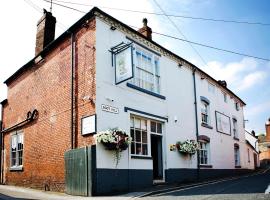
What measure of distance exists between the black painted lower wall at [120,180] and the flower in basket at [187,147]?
3.06 metres

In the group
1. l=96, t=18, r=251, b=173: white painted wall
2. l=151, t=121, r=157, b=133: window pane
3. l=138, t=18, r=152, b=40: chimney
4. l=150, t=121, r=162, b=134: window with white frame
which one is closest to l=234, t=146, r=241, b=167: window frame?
l=96, t=18, r=251, b=173: white painted wall

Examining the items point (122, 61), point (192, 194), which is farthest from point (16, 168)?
point (192, 194)

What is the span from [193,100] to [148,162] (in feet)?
22.4

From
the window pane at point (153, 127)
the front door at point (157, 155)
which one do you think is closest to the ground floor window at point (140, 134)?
the window pane at point (153, 127)

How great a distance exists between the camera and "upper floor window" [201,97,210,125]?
20.6m

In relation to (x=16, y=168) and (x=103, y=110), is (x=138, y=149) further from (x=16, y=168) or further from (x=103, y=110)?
(x=16, y=168)

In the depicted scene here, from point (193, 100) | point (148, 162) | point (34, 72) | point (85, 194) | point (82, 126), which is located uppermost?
point (34, 72)

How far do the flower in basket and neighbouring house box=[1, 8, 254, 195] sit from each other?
0.08 meters

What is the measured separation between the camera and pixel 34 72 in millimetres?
16641

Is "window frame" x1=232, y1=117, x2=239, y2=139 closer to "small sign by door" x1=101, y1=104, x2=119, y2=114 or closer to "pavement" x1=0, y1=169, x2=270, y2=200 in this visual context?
"pavement" x1=0, y1=169, x2=270, y2=200

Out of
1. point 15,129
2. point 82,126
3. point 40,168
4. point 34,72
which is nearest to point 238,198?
point 82,126

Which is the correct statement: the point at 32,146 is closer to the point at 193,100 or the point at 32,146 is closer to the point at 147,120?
the point at 147,120

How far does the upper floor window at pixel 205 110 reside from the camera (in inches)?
811

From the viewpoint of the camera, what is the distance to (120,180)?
12.1 metres
